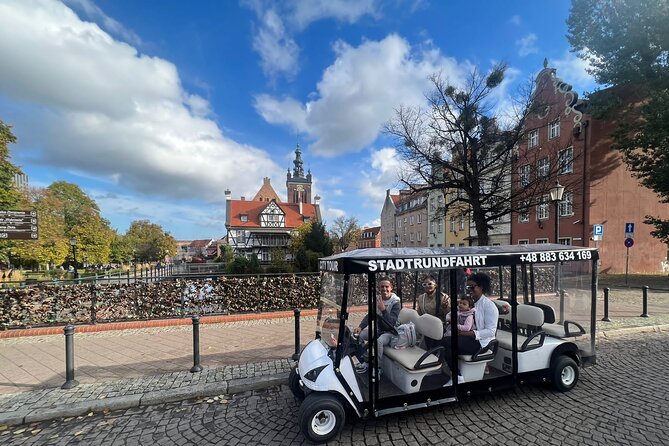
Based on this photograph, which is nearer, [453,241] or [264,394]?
[264,394]

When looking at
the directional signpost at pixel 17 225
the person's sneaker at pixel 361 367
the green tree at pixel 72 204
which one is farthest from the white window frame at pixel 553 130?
the green tree at pixel 72 204

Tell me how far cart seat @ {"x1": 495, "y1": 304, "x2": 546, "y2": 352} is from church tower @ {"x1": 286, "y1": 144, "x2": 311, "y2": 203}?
7424cm

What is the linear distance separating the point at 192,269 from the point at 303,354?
42.7 meters

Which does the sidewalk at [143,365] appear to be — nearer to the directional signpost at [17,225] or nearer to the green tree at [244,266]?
the directional signpost at [17,225]

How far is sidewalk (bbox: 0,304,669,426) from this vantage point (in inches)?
162

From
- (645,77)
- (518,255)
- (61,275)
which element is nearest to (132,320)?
(518,255)

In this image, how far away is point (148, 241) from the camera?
203 feet

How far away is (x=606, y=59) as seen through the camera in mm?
17172

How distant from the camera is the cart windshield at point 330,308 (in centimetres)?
354

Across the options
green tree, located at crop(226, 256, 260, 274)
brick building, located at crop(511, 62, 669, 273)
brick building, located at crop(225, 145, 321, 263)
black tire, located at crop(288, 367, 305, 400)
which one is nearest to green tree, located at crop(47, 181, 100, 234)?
green tree, located at crop(226, 256, 260, 274)

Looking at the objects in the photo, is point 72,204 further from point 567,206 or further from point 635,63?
point 635,63

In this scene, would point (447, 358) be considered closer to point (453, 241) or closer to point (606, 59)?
point (606, 59)

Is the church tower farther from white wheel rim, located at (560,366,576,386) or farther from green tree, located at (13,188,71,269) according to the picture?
white wheel rim, located at (560,366,576,386)

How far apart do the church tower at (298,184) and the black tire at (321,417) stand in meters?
75.4
